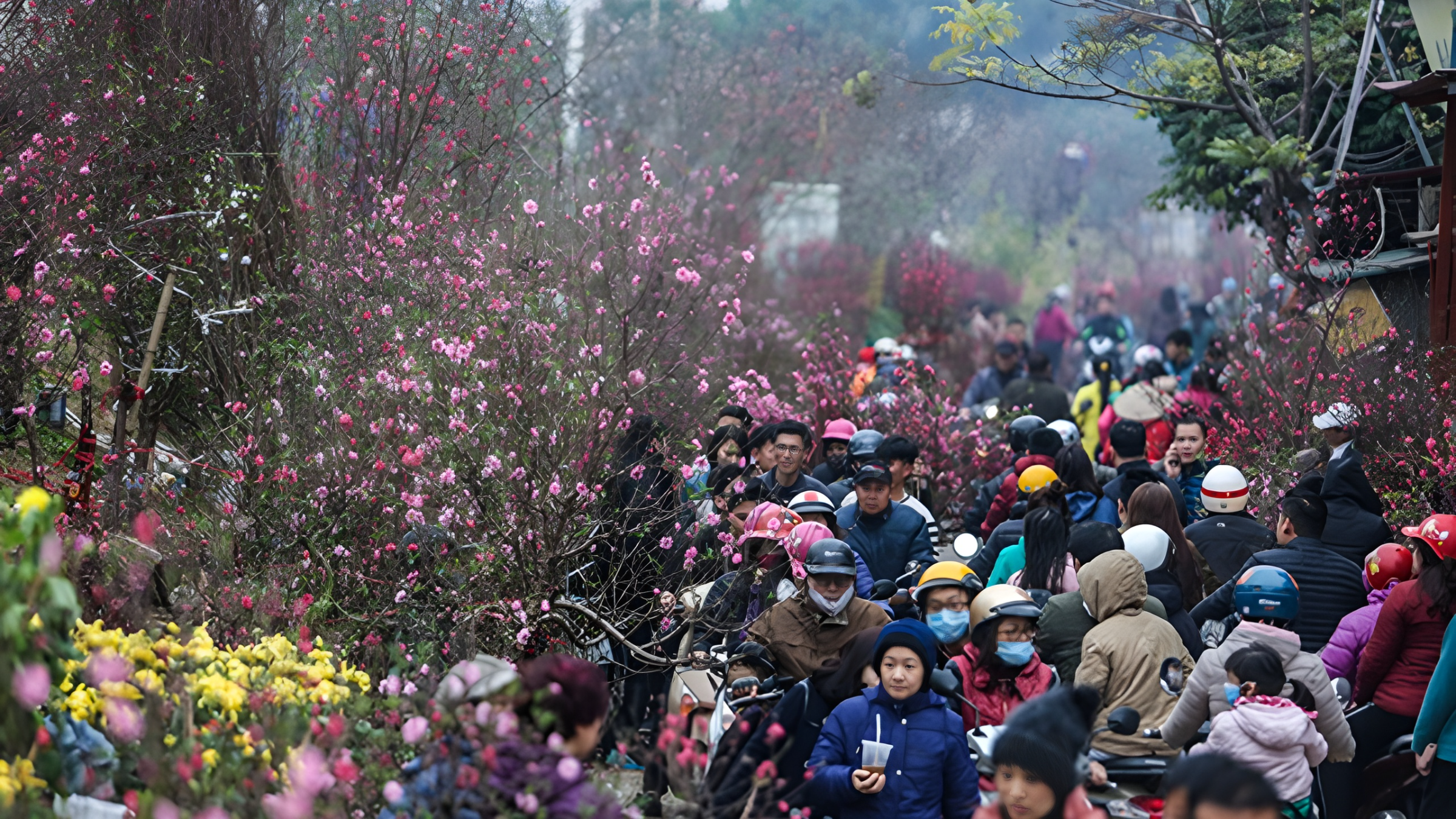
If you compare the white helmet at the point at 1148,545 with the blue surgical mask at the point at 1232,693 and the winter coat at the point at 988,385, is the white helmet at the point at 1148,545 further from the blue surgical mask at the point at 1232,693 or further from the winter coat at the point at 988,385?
the winter coat at the point at 988,385

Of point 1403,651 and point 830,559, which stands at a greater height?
point 830,559

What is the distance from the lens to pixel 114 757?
13.0 feet

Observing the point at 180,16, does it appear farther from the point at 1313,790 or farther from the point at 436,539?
the point at 1313,790

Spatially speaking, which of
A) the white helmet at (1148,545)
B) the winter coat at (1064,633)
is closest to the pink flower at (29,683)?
the winter coat at (1064,633)

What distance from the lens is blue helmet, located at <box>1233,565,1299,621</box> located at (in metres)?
5.70

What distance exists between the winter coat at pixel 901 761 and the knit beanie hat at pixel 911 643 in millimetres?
84

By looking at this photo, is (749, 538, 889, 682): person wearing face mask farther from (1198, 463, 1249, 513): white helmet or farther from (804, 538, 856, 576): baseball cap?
(1198, 463, 1249, 513): white helmet

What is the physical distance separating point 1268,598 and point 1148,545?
3.78 feet

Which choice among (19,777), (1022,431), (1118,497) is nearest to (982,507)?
(1022,431)

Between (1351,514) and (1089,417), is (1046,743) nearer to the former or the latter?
(1351,514)

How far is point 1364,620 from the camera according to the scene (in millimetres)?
6547

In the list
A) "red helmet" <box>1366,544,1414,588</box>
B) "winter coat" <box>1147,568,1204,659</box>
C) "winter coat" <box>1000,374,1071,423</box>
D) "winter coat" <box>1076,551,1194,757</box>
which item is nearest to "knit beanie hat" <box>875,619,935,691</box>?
"winter coat" <box>1076,551,1194,757</box>

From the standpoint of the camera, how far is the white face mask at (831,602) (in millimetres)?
5926

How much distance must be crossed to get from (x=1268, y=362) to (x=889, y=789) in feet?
25.7
